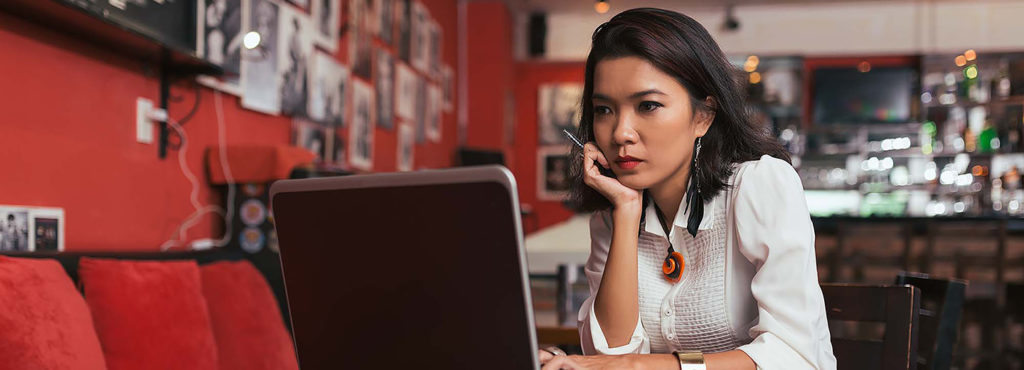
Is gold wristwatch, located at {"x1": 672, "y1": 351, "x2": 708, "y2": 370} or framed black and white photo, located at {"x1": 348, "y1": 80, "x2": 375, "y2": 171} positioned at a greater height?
framed black and white photo, located at {"x1": 348, "y1": 80, "x2": 375, "y2": 171}

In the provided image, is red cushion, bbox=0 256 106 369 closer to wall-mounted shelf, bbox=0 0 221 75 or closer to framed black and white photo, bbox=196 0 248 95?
wall-mounted shelf, bbox=0 0 221 75

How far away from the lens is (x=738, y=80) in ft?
4.27

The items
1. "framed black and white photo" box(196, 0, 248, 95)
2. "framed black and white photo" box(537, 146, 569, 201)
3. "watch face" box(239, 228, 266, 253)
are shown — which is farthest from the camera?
"framed black and white photo" box(537, 146, 569, 201)

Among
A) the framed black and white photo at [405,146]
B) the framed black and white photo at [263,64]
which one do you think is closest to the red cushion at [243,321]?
the framed black and white photo at [263,64]

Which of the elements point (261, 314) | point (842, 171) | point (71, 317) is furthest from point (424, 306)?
point (842, 171)

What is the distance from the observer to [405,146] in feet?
19.0

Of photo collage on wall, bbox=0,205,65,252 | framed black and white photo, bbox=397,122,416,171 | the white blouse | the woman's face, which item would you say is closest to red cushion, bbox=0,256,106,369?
photo collage on wall, bbox=0,205,65,252

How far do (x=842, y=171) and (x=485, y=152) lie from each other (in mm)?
3600

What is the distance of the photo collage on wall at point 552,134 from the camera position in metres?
8.73

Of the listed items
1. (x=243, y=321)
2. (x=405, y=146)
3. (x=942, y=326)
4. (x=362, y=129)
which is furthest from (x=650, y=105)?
(x=405, y=146)

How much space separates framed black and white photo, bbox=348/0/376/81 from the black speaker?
3.67m

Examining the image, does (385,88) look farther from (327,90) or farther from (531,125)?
(531,125)

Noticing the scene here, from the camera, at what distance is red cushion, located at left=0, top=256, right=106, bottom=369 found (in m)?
1.50

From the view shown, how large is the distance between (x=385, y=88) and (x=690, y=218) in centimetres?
420
